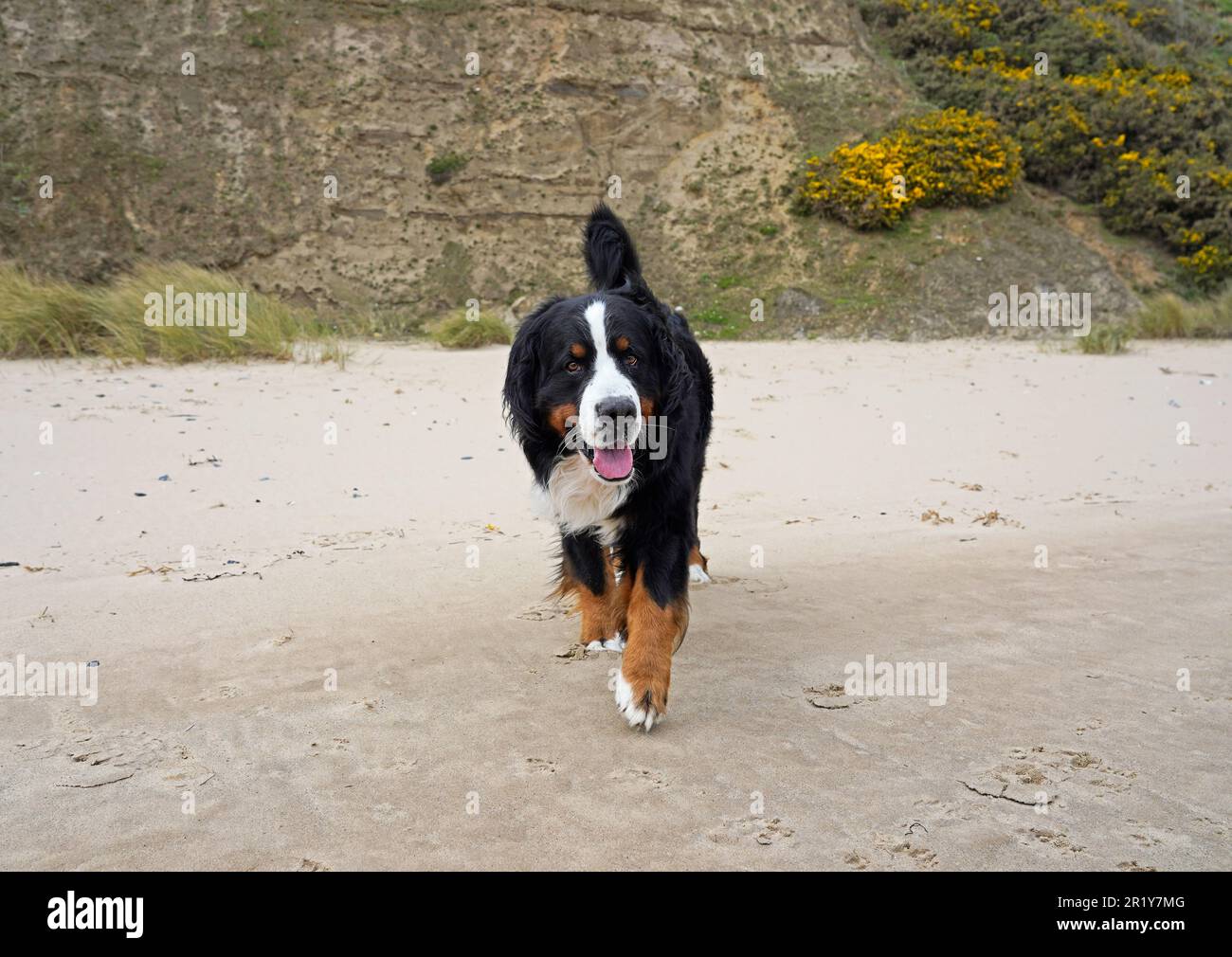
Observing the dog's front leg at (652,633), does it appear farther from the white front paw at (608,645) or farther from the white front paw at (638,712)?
the white front paw at (608,645)

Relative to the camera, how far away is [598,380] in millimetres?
3447

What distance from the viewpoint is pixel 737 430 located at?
786 cm

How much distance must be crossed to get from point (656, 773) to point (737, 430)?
5.07 metres

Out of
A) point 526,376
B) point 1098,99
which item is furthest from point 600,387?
point 1098,99

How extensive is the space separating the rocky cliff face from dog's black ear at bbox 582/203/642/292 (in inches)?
420

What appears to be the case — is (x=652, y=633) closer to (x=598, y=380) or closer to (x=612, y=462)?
(x=612, y=462)

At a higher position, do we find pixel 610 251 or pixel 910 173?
pixel 910 173

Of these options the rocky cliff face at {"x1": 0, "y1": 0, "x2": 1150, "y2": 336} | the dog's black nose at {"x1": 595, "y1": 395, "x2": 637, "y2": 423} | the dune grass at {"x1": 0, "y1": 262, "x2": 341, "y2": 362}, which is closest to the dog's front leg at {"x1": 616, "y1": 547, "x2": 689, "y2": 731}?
the dog's black nose at {"x1": 595, "y1": 395, "x2": 637, "y2": 423}

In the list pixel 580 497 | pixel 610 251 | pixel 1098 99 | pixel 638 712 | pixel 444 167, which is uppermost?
pixel 1098 99

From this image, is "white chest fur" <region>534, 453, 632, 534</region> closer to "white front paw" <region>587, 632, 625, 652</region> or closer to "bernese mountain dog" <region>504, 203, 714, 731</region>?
"bernese mountain dog" <region>504, 203, 714, 731</region>

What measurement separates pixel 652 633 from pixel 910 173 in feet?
49.7

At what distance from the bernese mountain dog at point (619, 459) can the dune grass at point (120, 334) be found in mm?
6032

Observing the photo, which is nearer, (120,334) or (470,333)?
(120,334)

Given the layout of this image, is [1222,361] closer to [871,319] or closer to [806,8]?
[871,319]
